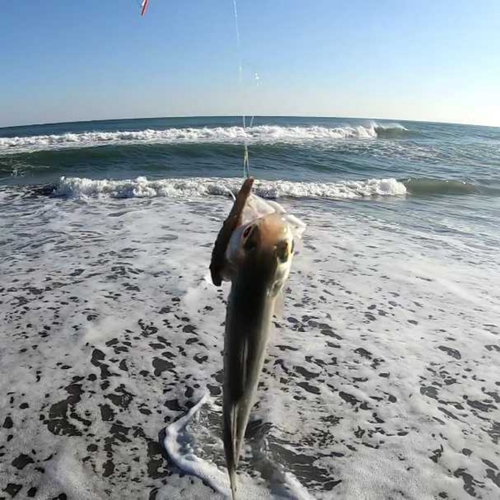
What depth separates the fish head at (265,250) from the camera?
877mm

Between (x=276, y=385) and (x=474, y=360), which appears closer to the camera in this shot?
(x=276, y=385)

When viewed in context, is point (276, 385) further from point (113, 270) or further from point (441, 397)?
point (113, 270)

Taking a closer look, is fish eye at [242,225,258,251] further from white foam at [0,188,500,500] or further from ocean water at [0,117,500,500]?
white foam at [0,188,500,500]

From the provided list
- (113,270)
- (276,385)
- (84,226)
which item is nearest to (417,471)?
(276,385)

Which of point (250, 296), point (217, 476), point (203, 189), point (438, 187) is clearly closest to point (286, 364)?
point (217, 476)

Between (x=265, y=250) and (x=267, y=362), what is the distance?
120 inches

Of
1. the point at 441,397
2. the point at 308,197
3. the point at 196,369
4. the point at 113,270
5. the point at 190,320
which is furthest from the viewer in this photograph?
the point at 308,197

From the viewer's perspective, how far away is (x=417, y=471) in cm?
274

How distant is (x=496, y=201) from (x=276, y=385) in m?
12.2

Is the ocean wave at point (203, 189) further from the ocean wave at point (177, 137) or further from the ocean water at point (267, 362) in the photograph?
the ocean wave at point (177, 137)

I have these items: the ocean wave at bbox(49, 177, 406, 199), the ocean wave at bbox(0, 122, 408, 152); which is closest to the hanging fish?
the ocean wave at bbox(49, 177, 406, 199)

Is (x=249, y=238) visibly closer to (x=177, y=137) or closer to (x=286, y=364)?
(x=286, y=364)

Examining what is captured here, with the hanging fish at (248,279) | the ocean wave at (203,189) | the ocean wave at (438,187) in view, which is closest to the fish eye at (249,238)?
the hanging fish at (248,279)

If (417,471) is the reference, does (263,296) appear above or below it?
above
